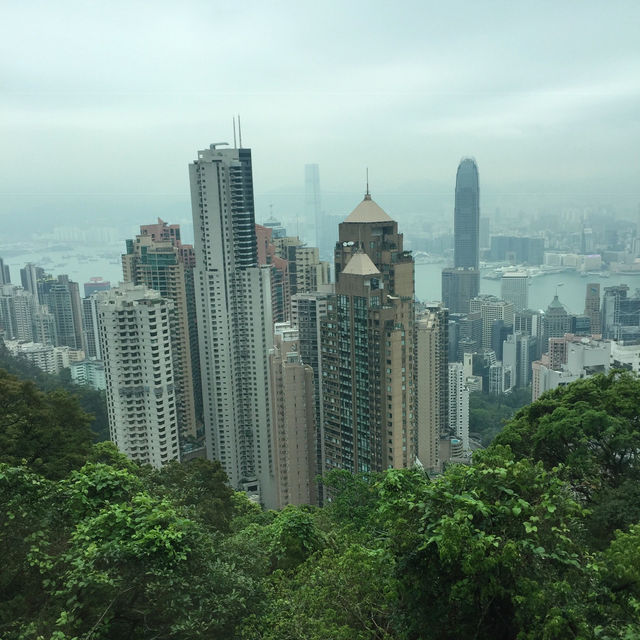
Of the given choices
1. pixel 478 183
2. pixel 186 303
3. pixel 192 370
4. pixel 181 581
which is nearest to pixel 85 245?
pixel 186 303

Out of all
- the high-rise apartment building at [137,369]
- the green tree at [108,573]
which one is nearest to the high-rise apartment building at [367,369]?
the high-rise apartment building at [137,369]

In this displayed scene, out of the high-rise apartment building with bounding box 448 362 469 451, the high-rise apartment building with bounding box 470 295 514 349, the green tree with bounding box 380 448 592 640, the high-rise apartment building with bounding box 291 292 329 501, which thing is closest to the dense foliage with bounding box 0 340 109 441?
the high-rise apartment building with bounding box 291 292 329 501

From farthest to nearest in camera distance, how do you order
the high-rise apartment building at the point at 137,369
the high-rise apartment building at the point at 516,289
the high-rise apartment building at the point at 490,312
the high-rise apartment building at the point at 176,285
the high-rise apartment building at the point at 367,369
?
the high-rise apartment building at the point at 490,312 < the high-rise apartment building at the point at 516,289 < the high-rise apartment building at the point at 176,285 < the high-rise apartment building at the point at 137,369 < the high-rise apartment building at the point at 367,369

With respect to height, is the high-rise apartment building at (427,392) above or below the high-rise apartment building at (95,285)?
below

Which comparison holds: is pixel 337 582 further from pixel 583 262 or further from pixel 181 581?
pixel 583 262

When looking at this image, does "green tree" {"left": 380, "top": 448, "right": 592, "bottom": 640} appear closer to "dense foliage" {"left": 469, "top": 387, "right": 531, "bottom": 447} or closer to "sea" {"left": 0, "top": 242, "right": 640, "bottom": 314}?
"sea" {"left": 0, "top": 242, "right": 640, "bottom": 314}

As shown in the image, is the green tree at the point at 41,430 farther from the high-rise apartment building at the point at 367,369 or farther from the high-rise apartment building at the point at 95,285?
the high-rise apartment building at the point at 95,285

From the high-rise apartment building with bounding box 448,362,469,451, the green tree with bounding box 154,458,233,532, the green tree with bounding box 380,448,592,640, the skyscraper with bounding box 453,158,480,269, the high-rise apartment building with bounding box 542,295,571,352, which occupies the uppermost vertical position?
the skyscraper with bounding box 453,158,480,269
